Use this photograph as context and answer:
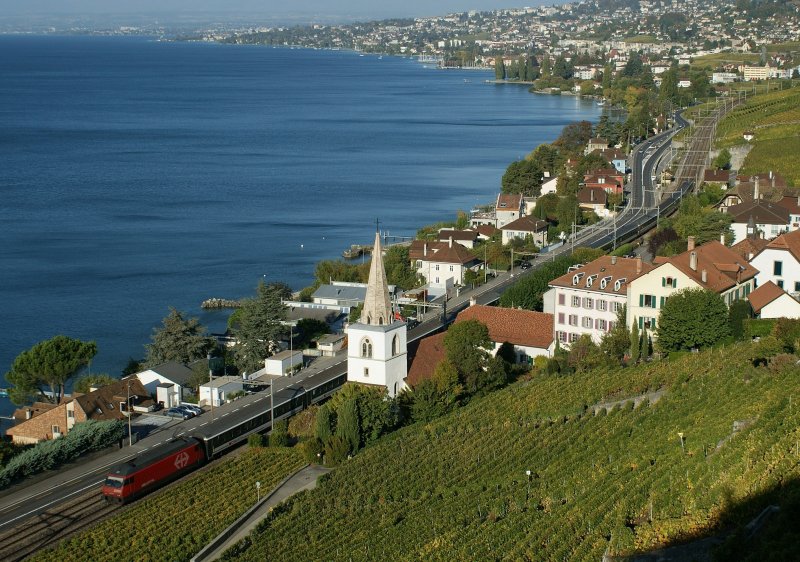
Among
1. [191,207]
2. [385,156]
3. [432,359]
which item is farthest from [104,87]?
[432,359]

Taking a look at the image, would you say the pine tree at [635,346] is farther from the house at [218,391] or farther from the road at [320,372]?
the house at [218,391]

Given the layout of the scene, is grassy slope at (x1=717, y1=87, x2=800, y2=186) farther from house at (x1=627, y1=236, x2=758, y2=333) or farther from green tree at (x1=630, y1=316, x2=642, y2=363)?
green tree at (x1=630, y1=316, x2=642, y2=363)

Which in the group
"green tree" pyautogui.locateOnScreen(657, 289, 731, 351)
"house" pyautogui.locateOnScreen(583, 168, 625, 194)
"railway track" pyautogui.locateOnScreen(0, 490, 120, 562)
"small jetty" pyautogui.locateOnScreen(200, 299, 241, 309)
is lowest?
"small jetty" pyautogui.locateOnScreen(200, 299, 241, 309)

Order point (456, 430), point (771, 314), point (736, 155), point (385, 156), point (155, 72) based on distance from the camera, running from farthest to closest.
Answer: point (155, 72) → point (385, 156) → point (736, 155) → point (771, 314) → point (456, 430)

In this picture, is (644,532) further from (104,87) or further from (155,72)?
(155,72)

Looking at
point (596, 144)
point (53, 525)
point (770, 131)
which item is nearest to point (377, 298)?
point (53, 525)

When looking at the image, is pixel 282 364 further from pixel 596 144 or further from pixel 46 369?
pixel 596 144

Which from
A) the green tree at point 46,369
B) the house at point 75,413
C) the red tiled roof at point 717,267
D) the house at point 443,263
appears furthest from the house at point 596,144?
the house at point 75,413

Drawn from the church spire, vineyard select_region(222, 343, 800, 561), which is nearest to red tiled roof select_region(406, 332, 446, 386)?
the church spire
